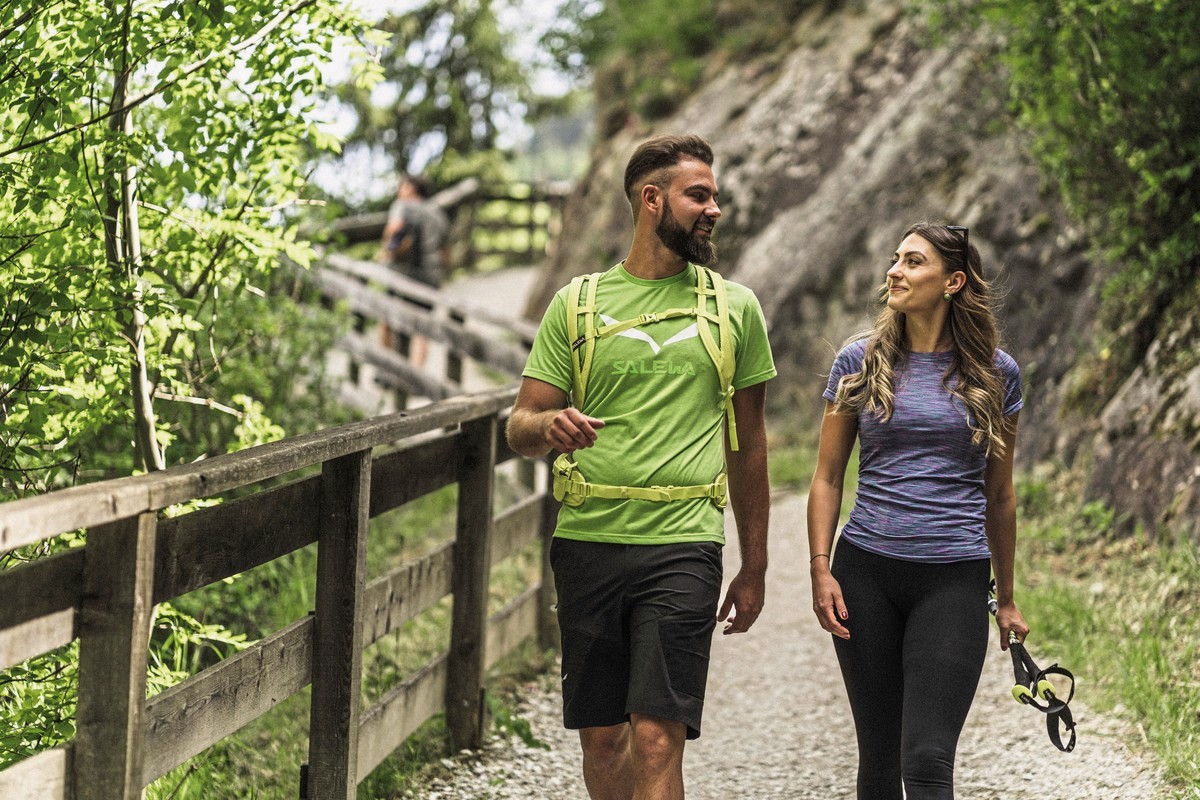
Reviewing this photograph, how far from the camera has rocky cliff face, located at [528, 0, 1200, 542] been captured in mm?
9445

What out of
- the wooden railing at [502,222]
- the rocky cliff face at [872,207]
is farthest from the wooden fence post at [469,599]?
the wooden railing at [502,222]

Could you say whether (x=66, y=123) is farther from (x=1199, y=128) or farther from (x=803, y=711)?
(x=1199, y=128)

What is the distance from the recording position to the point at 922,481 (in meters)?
3.68

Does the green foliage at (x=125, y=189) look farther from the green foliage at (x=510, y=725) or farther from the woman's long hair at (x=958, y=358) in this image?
the woman's long hair at (x=958, y=358)

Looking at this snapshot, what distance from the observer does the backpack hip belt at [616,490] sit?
3.58 meters

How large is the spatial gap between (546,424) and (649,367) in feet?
1.15

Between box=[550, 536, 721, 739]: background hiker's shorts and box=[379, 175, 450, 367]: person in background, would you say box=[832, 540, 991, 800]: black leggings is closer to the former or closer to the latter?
box=[550, 536, 721, 739]: background hiker's shorts

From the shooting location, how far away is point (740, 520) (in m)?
3.84

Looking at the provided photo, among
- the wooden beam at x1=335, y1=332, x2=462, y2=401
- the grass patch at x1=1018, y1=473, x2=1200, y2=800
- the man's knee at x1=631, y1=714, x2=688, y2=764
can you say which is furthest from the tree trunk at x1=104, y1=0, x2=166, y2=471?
the wooden beam at x1=335, y1=332, x2=462, y2=401

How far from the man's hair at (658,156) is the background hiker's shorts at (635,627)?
0.93 metres

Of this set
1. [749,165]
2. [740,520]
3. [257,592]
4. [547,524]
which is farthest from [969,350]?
[749,165]

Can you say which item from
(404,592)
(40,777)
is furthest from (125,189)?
(40,777)

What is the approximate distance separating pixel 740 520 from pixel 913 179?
965 centimetres

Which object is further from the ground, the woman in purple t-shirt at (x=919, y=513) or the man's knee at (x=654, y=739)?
the woman in purple t-shirt at (x=919, y=513)
